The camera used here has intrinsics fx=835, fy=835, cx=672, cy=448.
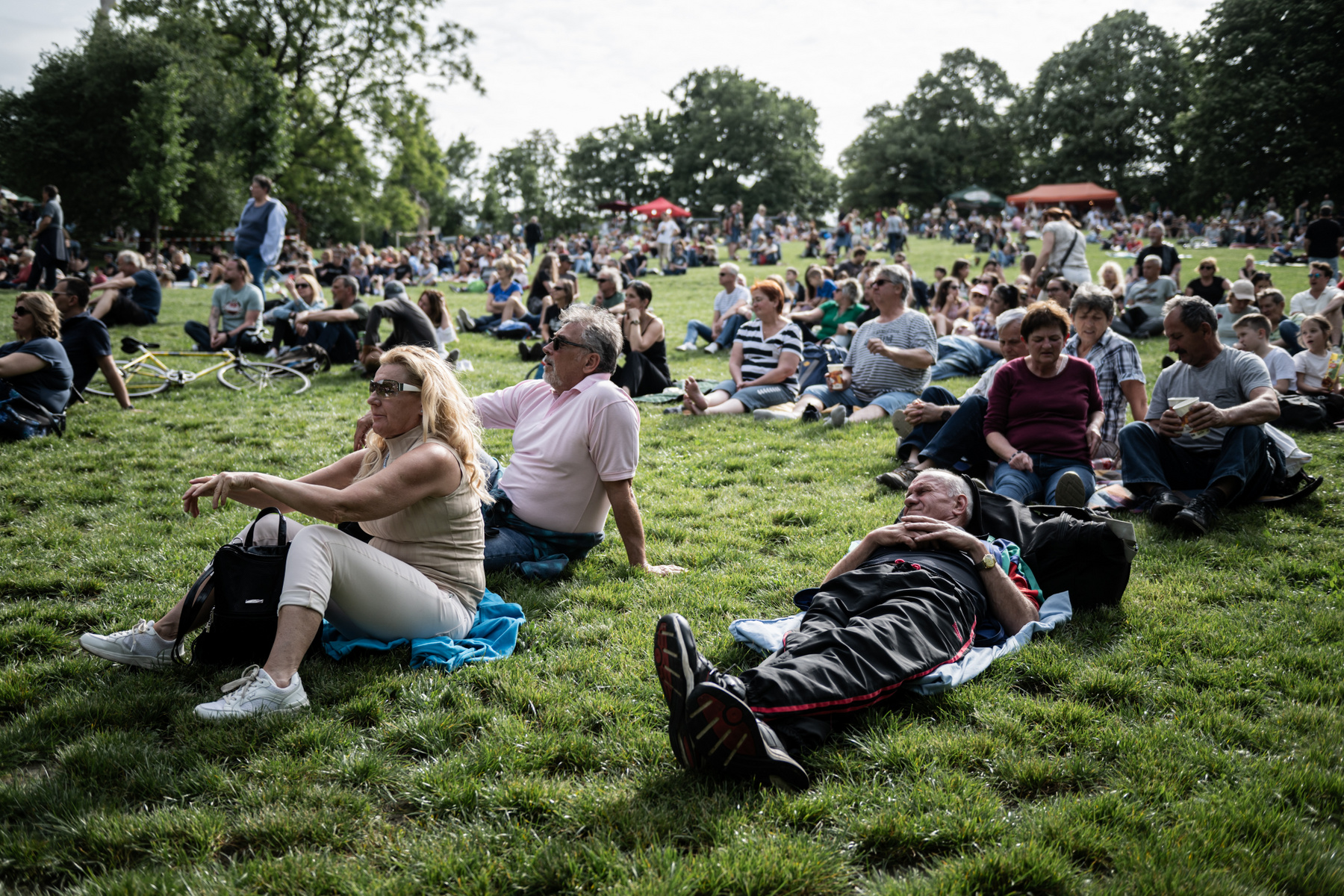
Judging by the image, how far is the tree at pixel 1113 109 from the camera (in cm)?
5556

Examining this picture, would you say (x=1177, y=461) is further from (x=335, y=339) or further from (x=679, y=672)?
(x=335, y=339)

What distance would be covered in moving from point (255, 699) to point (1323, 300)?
13.6 m

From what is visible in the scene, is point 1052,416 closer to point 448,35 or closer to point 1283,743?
point 1283,743

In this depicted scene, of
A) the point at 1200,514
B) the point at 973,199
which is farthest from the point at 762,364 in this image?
→ the point at 973,199

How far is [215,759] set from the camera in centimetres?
301

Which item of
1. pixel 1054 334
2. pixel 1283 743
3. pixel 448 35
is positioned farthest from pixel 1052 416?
pixel 448 35

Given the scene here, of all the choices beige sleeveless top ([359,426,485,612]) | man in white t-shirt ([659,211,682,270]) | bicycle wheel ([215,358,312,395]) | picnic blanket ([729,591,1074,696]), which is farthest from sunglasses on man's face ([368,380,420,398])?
man in white t-shirt ([659,211,682,270])

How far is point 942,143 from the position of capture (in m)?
64.1

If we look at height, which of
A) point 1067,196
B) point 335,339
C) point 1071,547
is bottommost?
point 1071,547

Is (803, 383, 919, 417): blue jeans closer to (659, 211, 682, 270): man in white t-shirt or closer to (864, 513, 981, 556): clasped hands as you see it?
(864, 513, 981, 556): clasped hands

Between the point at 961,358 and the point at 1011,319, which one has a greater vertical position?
the point at 1011,319

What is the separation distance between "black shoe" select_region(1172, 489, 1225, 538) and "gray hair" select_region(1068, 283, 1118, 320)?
5.54 feet

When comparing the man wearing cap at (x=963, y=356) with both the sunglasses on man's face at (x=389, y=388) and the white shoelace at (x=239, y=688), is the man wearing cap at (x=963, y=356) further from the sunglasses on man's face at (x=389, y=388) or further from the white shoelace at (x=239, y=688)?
the white shoelace at (x=239, y=688)

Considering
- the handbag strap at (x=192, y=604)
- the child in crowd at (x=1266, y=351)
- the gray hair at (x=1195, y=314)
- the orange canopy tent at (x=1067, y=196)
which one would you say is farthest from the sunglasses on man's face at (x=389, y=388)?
the orange canopy tent at (x=1067, y=196)
